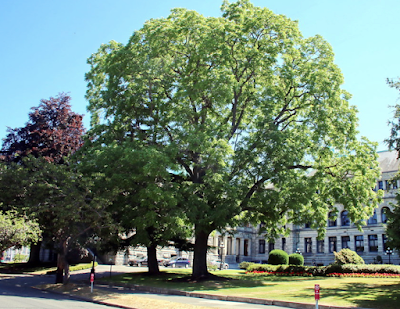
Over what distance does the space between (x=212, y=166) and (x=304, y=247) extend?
53266 mm

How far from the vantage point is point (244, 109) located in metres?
27.2

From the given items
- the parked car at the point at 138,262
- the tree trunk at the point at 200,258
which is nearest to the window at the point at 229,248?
the parked car at the point at 138,262

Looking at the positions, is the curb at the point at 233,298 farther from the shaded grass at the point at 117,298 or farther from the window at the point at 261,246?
the window at the point at 261,246

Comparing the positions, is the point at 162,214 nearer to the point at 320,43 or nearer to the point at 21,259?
the point at 320,43

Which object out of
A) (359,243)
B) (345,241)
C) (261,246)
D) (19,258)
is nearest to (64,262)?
(19,258)

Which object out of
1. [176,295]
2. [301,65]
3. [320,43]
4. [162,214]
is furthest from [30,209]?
[320,43]

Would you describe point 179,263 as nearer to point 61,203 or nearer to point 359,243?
point 61,203

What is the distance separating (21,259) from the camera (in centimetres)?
6069

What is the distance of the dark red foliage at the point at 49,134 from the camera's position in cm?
3769

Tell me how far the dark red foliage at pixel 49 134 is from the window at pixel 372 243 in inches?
1877

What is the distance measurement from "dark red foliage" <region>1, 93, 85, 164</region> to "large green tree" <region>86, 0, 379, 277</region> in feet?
41.8

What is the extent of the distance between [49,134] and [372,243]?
51.1m

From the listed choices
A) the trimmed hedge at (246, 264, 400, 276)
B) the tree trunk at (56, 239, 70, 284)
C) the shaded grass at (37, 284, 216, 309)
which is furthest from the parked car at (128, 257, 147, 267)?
the shaded grass at (37, 284, 216, 309)

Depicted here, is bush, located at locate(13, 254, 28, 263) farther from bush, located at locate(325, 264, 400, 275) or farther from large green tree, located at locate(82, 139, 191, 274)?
bush, located at locate(325, 264, 400, 275)
